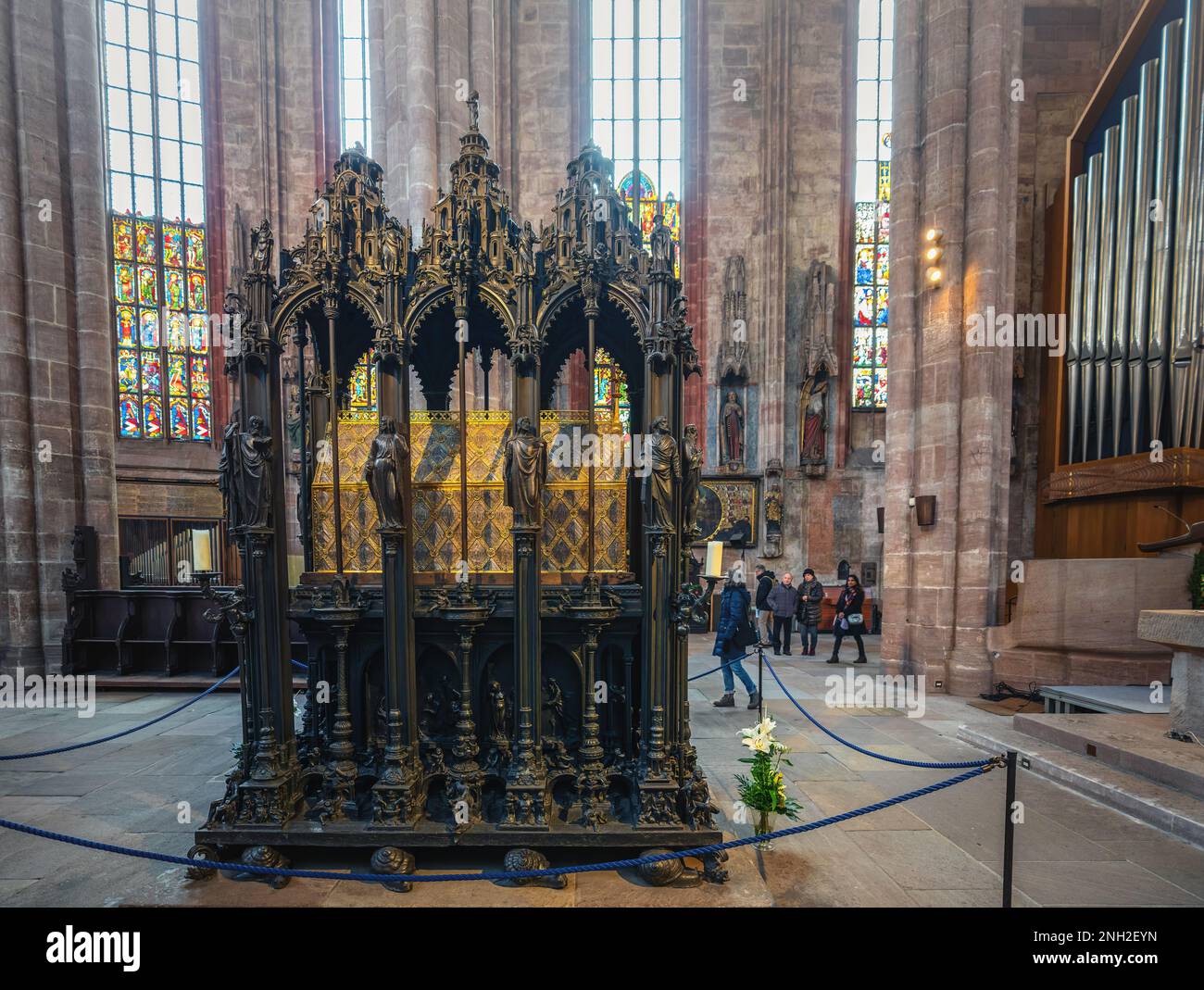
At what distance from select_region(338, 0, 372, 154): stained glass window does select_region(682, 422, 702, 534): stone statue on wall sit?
15985 millimetres

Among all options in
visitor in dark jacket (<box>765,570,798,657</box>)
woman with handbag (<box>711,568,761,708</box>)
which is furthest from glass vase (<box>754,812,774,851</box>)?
visitor in dark jacket (<box>765,570,798,657</box>)

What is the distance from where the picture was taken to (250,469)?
12.8ft

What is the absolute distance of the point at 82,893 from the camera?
3.60m

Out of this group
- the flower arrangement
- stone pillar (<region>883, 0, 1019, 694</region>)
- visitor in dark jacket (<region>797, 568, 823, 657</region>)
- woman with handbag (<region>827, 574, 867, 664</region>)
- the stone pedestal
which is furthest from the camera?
visitor in dark jacket (<region>797, 568, 823, 657</region>)

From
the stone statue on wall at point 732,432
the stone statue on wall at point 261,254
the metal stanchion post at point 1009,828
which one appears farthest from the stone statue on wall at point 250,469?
the stone statue on wall at point 732,432

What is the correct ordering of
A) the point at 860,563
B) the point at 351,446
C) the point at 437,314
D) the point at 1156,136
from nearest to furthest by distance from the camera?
the point at 351,446
the point at 437,314
the point at 1156,136
the point at 860,563

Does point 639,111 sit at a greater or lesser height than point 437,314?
greater

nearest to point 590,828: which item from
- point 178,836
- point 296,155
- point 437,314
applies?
point 178,836

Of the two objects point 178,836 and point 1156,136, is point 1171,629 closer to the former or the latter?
point 1156,136

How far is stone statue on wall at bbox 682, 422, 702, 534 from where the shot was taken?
407cm

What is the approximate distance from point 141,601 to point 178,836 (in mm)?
6430

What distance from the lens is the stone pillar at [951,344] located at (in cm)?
847

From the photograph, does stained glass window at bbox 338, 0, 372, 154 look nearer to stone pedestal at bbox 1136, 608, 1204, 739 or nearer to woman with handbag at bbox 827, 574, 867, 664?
woman with handbag at bbox 827, 574, 867, 664

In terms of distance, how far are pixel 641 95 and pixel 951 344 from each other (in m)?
11.5
